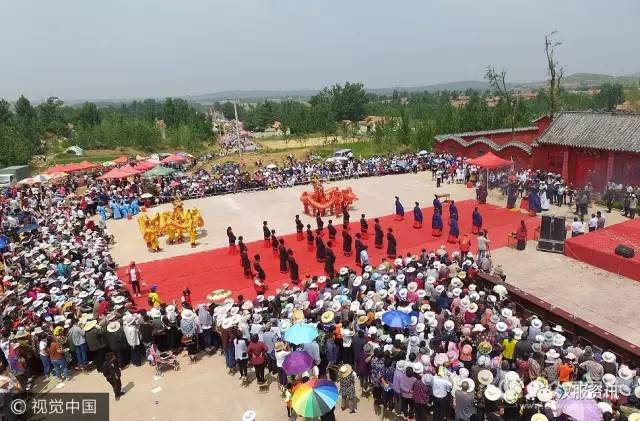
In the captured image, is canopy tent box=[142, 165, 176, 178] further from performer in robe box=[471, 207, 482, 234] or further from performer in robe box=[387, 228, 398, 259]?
performer in robe box=[471, 207, 482, 234]

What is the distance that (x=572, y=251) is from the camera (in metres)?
15.4

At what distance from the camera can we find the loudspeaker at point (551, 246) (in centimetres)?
1584

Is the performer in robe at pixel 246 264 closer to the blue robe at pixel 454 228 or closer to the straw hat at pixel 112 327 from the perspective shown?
the straw hat at pixel 112 327

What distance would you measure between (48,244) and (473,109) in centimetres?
3615

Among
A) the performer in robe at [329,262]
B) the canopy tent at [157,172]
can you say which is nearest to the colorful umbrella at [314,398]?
the performer in robe at [329,262]

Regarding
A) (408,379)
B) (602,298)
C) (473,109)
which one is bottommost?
(602,298)

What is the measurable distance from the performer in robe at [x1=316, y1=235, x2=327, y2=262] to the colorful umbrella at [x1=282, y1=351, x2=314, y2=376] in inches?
307

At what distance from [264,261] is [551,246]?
10.1m

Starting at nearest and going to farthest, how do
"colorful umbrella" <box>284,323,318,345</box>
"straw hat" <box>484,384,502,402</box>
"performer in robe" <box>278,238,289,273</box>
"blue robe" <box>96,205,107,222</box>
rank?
"straw hat" <box>484,384,502,402</box> → "colorful umbrella" <box>284,323,318,345</box> → "performer in robe" <box>278,238,289,273</box> → "blue robe" <box>96,205,107,222</box>

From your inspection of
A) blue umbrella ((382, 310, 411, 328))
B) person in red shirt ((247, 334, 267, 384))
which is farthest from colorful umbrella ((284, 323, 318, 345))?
blue umbrella ((382, 310, 411, 328))

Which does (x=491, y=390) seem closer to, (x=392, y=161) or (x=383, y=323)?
(x=383, y=323)

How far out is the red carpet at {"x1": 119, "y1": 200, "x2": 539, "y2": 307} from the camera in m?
15.1

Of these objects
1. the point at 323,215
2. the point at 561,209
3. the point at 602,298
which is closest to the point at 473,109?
the point at 561,209

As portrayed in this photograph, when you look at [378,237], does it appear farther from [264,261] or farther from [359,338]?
[359,338]
